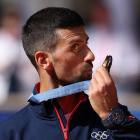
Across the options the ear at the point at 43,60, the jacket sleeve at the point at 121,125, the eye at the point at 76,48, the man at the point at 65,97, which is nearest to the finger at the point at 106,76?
the man at the point at 65,97

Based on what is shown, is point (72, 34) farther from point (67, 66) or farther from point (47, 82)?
point (47, 82)

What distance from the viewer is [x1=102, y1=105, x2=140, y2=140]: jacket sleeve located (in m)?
2.90

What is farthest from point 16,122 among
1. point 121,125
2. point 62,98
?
point 121,125

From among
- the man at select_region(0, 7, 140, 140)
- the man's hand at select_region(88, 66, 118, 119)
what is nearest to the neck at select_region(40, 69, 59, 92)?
the man at select_region(0, 7, 140, 140)

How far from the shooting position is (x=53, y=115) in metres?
3.11

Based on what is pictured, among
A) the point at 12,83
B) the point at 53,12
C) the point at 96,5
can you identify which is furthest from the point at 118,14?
the point at 53,12

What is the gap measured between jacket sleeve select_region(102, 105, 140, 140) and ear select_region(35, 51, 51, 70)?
0.42 metres

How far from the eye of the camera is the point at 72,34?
3125 mm

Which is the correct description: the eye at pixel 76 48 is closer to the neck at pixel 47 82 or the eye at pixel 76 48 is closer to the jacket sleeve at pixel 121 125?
the neck at pixel 47 82

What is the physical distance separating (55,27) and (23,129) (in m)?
0.49

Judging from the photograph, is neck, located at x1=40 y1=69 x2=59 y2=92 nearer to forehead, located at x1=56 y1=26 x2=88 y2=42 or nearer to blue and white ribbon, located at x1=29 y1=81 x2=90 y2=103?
blue and white ribbon, located at x1=29 y1=81 x2=90 y2=103

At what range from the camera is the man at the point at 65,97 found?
292cm

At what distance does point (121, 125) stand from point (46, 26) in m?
0.62

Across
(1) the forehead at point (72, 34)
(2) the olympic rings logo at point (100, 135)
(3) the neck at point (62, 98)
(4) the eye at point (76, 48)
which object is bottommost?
(2) the olympic rings logo at point (100, 135)
